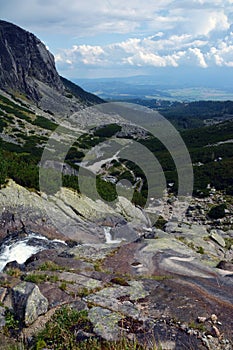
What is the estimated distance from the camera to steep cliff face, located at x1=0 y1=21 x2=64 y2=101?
110750mm

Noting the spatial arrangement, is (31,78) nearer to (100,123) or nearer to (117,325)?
(100,123)

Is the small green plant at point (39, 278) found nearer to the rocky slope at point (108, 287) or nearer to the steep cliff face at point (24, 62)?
the rocky slope at point (108, 287)

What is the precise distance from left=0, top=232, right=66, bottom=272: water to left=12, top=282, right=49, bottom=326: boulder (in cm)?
791

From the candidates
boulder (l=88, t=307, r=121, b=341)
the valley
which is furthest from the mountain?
boulder (l=88, t=307, r=121, b=341)

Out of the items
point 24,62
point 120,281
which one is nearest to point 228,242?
point 120,281

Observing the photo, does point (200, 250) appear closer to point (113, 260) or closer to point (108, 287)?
point (113, 260)

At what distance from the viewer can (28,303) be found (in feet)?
33.5

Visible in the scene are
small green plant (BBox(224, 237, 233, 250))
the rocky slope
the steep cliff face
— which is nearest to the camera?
the rocky slope

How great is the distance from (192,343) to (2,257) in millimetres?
12974

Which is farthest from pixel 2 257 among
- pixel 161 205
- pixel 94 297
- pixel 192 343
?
pixel 161 205

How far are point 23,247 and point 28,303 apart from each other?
983cm

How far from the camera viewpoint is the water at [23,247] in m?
18.8

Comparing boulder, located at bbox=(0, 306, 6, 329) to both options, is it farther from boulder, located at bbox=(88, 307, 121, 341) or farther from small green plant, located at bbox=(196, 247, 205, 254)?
small green plant, located at bbox=(196, 247, 205, 254)

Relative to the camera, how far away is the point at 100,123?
12275 centimetres
